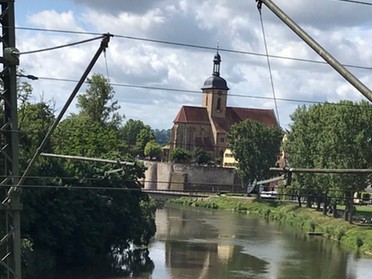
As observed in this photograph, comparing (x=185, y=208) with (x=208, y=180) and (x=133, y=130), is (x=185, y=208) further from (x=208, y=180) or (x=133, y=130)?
(x=133, y=130)

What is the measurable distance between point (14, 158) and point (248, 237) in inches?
1797

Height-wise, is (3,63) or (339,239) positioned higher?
(3,63)

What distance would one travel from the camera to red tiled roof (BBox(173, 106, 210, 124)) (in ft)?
424

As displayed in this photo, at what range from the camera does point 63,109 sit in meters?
12.5

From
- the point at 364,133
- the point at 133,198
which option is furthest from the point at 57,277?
the point at 364,133

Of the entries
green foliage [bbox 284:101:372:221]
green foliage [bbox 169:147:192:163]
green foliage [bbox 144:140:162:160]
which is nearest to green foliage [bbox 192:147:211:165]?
green foliage [bbox 169:147:192:163]

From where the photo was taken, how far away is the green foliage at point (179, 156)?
11569 centimetres

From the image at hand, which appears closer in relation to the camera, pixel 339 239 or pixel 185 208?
pixel 339 239

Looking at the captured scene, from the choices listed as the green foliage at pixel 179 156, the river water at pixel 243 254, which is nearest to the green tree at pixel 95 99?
the river water at pixel 243 254

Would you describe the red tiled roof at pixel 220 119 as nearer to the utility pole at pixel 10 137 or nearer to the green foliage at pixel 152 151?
the green foliage at pixel 152 151

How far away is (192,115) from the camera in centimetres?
13012

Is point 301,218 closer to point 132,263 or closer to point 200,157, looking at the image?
point 132,263

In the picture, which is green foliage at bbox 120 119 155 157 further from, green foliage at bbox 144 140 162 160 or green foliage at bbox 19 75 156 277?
green foliage at bbox 19 75 156 277

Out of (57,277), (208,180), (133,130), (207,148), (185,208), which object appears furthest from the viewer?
(133,130)
